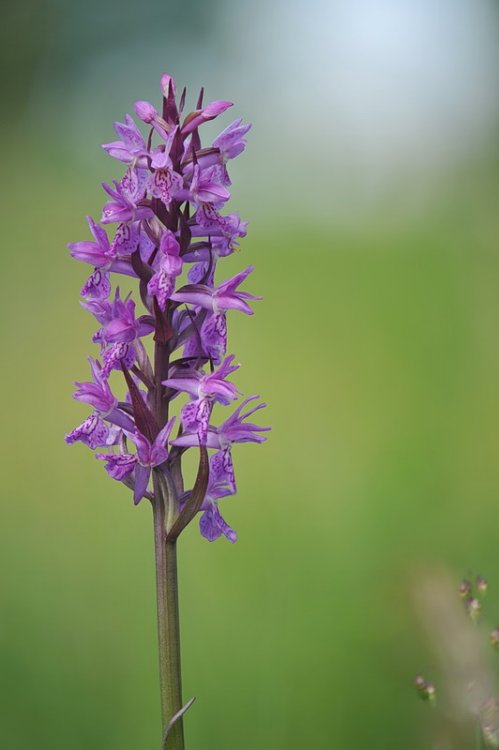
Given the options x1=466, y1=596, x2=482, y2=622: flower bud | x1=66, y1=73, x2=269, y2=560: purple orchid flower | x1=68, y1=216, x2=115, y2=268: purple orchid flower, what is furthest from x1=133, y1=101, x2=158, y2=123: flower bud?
x1=466, y1=596, x2=482, y2=622: flower bud

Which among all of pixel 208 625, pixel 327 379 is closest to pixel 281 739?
pixel 208 625

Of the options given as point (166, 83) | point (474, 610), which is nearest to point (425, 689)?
point (474, 610)

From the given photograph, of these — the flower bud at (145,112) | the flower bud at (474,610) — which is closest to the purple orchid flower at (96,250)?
the flower bud at (145,112)

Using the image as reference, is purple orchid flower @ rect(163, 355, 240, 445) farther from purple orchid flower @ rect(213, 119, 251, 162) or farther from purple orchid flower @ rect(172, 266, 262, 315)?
purple orchid flower @ rect(213, 119, 251, 162)

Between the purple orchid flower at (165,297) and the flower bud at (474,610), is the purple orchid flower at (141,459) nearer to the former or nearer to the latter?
the purple orchid flower at (165,297)

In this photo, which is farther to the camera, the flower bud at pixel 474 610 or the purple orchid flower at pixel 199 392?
the flower bud at pixel 474 610

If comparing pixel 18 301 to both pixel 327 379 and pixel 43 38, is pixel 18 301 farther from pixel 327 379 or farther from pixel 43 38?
pixel 43 38

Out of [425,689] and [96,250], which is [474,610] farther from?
[96,250]

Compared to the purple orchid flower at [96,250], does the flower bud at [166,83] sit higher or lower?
higher
